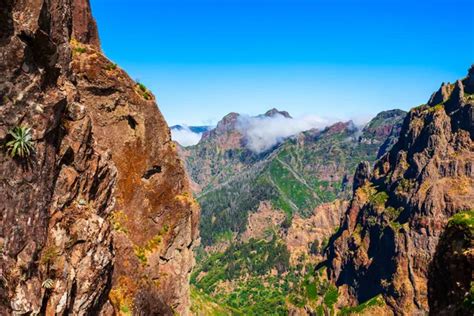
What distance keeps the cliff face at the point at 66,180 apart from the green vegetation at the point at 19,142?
27 centimetres

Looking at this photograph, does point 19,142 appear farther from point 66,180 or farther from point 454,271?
point 454,271

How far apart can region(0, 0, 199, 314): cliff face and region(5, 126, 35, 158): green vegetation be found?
267mm

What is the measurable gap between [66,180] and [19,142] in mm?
7593

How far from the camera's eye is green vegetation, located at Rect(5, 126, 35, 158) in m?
22.8

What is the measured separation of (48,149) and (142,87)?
3321 centimetres

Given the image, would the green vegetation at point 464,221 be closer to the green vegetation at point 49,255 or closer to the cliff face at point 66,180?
the cliff face at point 66,180

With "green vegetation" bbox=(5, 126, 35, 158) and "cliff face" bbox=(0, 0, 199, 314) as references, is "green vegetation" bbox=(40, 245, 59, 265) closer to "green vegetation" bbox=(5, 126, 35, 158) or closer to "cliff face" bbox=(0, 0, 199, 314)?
"cliff face" bbox=(0, 0, 199, 314)

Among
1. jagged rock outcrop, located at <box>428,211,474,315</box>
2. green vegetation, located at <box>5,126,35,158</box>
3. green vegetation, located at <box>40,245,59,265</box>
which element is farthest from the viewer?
jagged rock outcrop, located at <box>428,211,474,315</box>

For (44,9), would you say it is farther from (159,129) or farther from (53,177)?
(159,129)

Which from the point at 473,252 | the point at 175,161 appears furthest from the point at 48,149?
the point at 175,161

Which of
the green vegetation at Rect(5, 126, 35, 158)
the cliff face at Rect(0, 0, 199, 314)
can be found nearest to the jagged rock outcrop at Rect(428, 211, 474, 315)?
the cliff face at Rect(0, 0, 199, 314)

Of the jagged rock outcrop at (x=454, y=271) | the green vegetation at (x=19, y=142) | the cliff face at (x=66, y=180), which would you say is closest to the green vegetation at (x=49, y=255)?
the cliff face at (x=66, y=180)

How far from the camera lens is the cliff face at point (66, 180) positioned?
23.1 metres

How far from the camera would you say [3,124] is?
22562mm
